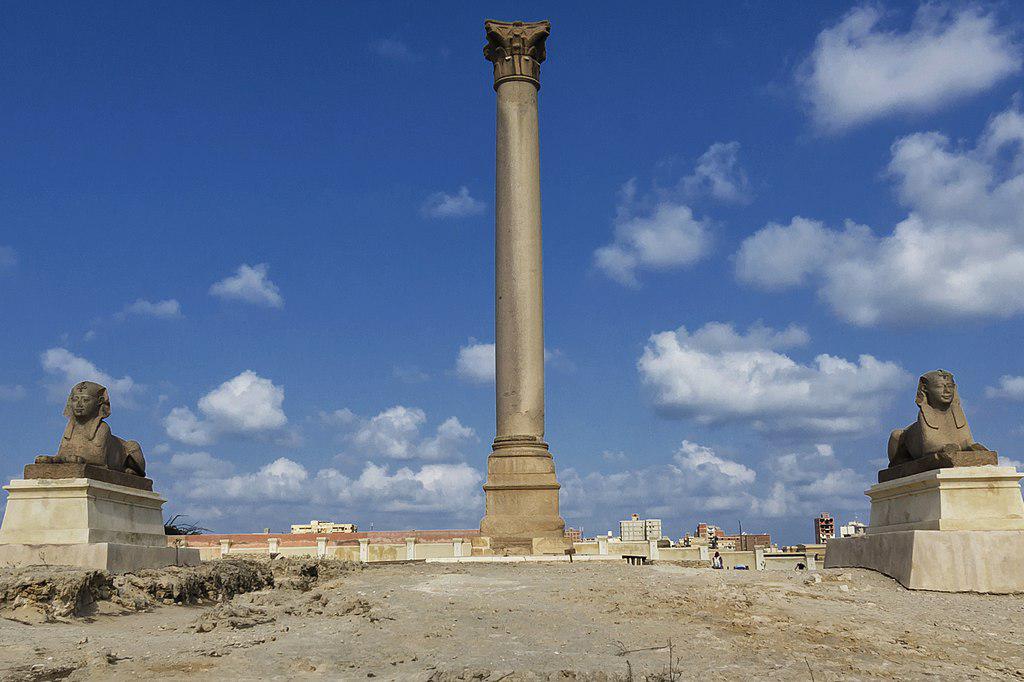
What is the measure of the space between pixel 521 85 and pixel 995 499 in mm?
14316

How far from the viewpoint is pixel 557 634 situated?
7898mm

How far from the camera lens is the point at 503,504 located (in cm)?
1872

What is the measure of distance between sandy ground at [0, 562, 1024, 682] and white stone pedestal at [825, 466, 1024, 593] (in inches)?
12.0

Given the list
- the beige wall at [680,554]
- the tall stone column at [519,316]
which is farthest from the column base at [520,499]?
the beige wall at [680,554]

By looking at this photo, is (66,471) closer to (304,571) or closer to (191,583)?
(191,583)

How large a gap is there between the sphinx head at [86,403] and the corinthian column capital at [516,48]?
12691 mm

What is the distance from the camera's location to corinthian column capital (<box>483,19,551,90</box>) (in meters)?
21.1

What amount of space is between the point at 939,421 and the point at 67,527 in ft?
37.9

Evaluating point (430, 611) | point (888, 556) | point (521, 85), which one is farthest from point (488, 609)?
point (521, 85)

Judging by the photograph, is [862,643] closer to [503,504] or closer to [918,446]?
[918,446]

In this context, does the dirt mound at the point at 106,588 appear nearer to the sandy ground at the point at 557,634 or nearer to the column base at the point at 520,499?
the sandy ground at the point at 557,634

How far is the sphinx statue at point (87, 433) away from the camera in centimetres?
1180

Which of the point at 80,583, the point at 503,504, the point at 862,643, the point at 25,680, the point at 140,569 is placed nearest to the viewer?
the point at 25,680

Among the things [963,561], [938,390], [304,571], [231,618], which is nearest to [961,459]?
[938,390]
